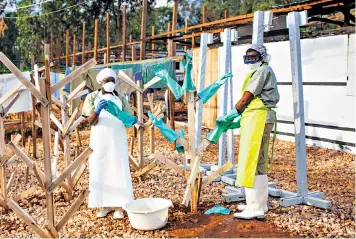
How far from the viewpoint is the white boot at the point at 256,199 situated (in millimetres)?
4340

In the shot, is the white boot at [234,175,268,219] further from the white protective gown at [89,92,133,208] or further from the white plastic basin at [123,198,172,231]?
the white protective gown at [89,92,133,208]

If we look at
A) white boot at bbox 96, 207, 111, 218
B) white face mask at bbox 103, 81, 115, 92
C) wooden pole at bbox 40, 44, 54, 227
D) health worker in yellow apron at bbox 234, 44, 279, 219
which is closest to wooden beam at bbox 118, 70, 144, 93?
white face mask at bbox 103, 81, 115, 92

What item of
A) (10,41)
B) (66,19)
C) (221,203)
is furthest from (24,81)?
(10,41)

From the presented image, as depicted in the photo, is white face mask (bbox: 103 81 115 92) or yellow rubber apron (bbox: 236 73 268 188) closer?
yellow rubber apron (bbox: 236 73 268 188)

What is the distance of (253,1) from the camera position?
27938 millimetres

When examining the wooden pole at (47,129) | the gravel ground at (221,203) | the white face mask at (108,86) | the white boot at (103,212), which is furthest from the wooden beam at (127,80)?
the wooden pole at (47,129)

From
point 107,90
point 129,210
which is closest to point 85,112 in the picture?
point 107,90

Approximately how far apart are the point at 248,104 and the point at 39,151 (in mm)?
7411

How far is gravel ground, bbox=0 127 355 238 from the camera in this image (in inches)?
167

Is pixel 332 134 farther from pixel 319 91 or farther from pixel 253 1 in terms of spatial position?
pixel 253 1

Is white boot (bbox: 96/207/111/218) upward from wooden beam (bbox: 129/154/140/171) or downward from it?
downward

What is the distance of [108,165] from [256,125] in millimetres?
1634

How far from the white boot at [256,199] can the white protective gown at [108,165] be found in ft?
4.24

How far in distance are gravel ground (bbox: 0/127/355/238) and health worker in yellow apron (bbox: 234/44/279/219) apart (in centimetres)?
31
